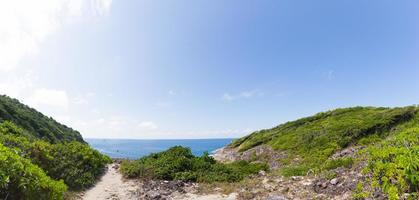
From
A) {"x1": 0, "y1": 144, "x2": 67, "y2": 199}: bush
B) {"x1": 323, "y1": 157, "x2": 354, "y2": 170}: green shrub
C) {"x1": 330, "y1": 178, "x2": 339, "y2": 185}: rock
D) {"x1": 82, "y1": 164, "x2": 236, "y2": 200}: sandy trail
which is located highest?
{"x1": 0, "y1": 144, "x2": 67, "y2": 199}: bush

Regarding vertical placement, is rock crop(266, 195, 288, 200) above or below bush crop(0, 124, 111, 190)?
below

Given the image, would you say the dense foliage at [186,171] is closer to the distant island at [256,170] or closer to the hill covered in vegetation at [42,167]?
the distant island at [256,170]

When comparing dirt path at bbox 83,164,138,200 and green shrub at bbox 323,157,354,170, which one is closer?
green shrub at bbox 323,157,354,170

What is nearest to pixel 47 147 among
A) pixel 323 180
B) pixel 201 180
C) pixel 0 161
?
pixel 201 180

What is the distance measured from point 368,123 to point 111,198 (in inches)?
795

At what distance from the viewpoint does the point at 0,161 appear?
7.27 meters

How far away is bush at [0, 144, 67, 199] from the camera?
7.31 metres

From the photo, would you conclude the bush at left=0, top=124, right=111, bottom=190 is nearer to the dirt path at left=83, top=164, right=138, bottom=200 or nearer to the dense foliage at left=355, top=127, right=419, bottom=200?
the dirt path at left=83, top=164, right=138, bottom=200

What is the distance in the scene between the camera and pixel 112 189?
1566cm

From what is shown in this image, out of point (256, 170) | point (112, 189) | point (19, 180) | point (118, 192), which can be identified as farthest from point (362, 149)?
point (19, 180)

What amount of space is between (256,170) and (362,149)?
6.51 m

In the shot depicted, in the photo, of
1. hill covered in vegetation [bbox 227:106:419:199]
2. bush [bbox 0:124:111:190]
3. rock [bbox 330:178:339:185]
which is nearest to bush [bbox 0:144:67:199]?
bush [bbox 0:124:111:190]

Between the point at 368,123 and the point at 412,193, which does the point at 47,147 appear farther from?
the point at 368,123

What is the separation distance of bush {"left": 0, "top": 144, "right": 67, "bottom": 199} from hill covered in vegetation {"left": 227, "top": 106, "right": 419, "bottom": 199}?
9.85 metres
